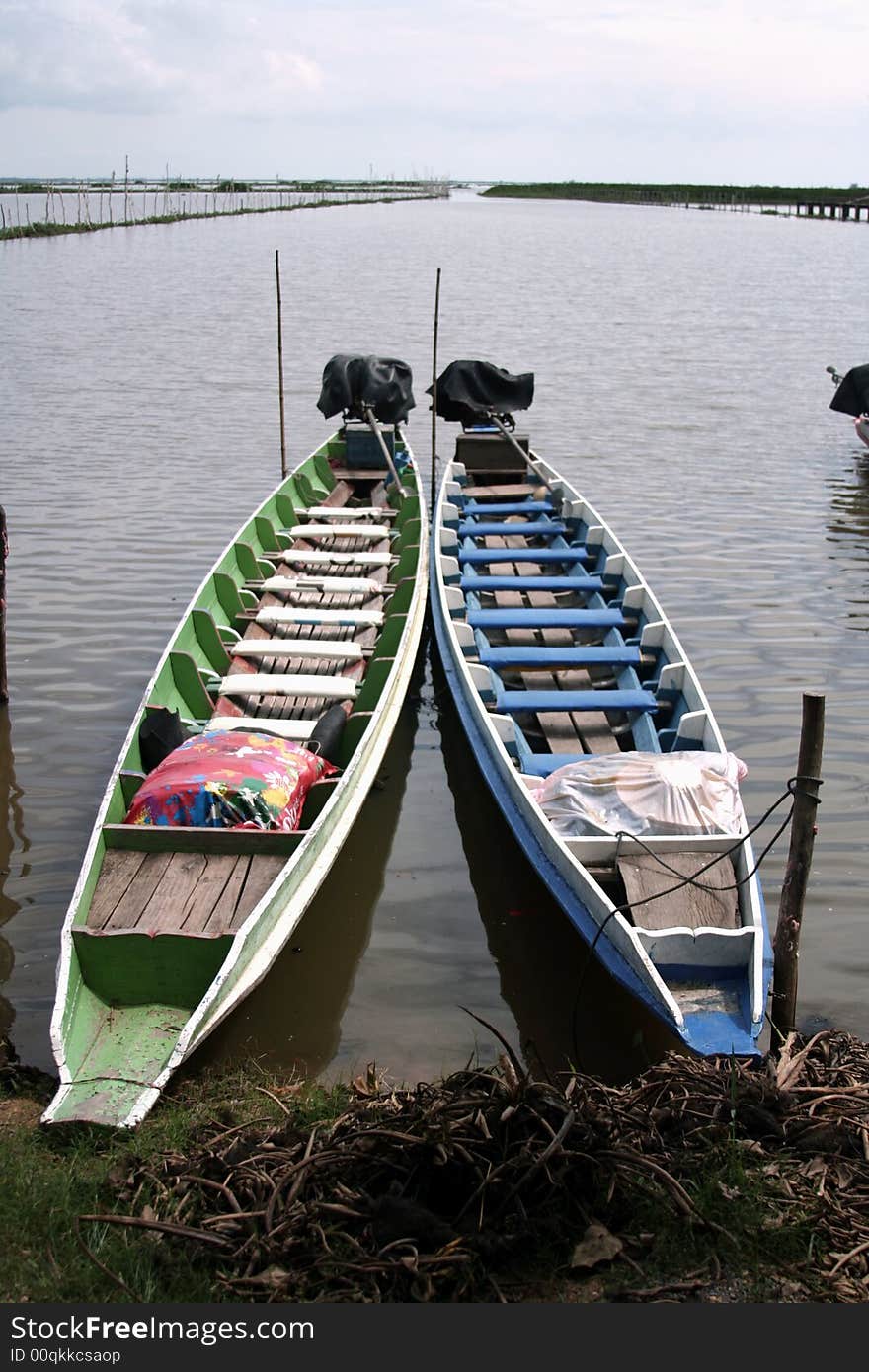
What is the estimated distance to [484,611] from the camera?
11.4 metres

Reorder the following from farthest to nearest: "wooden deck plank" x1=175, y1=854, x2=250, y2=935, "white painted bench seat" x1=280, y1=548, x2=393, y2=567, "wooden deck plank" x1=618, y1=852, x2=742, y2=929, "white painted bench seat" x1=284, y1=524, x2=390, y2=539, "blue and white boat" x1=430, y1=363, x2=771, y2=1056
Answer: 1. "white painted bench seat" x1=284, y1=524, x2=390, y2=539
2. "white painted bench seat" x1=280, y1=548, x2=393, y2=567
3. "wooden deck plank" x1=618, y1=852, x2=742, y2=929
4. "wooden deck plank" x1=175, y1=854, x2=250, y2=935
5. "blue and white boat" x1=430, y1=363, x2=771, y2=1056

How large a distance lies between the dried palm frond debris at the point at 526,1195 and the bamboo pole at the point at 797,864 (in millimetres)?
1119

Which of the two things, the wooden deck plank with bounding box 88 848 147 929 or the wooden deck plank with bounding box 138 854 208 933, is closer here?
the wooden deck plank with bounding box 138 854 208 933

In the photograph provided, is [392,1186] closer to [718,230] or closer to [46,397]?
[46,397]

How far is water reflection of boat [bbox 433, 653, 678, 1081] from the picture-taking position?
711cm

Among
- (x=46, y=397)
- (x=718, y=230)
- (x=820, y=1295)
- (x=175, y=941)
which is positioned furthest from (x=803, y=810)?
(x=718, y=230)

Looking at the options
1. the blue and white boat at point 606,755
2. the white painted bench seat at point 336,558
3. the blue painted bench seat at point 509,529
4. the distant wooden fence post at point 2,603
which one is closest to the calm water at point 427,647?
the distant wooden fence post at point 2,603

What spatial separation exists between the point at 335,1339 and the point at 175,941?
107 inches

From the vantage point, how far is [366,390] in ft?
57.5

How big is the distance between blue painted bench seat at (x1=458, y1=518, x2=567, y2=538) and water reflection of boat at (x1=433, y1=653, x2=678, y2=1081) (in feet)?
16.9

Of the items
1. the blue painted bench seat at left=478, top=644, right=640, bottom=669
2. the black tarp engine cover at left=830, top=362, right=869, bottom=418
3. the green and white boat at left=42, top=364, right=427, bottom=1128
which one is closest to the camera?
the green and white boat at left=42, top=364, right=427, bottom=1128

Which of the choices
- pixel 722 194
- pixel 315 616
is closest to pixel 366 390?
pixel 315 616

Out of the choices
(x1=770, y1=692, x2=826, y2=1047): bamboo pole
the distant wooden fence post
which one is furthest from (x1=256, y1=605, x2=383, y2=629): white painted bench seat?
(x1=770, y1=692, x2=826, y2=1047): bamboo pole

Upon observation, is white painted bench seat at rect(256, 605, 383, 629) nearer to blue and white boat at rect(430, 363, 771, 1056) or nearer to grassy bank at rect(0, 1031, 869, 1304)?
blue and white boat at rect(430, 363, 771, 1056)
